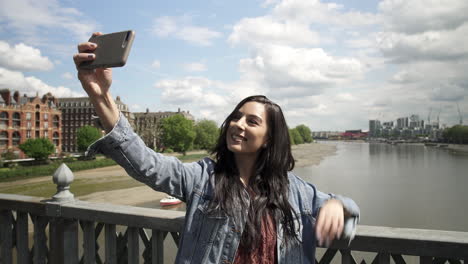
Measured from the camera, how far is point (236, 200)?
2133 millimetres

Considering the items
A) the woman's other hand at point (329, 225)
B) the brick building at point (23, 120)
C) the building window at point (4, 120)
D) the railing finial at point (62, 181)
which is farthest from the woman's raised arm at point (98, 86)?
the building window at point (4, 120)

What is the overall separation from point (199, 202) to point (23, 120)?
75.5 m

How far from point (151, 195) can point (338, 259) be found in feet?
64.3

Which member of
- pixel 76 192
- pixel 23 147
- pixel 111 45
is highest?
pixel 111 45

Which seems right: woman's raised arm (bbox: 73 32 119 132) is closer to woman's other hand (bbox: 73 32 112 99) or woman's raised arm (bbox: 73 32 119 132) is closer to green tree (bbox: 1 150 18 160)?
woman's other hand (bbox: 73 32 112 99)

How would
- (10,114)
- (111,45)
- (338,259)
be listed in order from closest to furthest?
1. (111,45)
2. (338,259)
3. (10,114)

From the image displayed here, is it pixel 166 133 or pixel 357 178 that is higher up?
pixel 166 133

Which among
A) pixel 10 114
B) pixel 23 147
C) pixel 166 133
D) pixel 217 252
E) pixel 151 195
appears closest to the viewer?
pixel 217 252

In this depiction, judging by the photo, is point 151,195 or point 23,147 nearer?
point 151,195

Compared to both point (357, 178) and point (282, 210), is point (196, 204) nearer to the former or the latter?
point (282, 210)

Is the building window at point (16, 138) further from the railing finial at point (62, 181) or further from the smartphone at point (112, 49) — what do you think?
the smartphone at point (112, 49)

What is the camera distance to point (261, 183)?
2307 mm

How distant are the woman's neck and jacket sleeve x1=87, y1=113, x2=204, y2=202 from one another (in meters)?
0.50

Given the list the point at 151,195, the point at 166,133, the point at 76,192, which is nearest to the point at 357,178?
the point at 151,195
